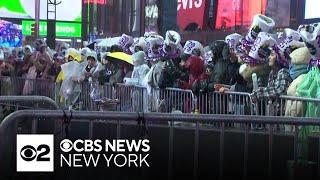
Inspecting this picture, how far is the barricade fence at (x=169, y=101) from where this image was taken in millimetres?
7918

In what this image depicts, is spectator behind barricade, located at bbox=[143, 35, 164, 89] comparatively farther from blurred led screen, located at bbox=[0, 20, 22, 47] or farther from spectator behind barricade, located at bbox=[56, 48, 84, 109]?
blurred led screen, located at bbox=[0, 20, 22, 47]

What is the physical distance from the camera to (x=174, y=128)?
5.89 m

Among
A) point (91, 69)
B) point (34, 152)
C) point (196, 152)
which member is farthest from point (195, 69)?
point (34, 152)

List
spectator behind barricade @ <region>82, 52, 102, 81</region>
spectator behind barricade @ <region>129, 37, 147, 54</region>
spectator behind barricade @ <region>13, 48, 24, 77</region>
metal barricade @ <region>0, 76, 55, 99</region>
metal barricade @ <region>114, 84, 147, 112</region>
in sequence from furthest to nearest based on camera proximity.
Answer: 1. spectator behind barricade @ <region>13, 48, 24, 77</region>
2. metal barricade @ <region>0, 76, 55, 99</region>
3. spectator behind barricade @ <region>82, 52, 102, 81</region>
4. spectator behind barricade @ <region>129, 37, 147, 54</region>
5. metal barricade @ <region>114, 84, 147, 112</region>

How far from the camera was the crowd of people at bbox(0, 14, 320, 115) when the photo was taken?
8523 millimetres

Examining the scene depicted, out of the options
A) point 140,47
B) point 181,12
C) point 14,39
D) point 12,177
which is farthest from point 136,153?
point 14,39

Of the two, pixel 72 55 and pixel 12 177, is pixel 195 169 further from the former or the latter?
pixel 72 55

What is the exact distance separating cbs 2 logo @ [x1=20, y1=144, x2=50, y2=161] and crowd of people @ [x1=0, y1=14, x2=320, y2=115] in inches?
147

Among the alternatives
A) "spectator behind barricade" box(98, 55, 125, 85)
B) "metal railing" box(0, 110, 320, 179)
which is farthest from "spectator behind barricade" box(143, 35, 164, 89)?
"metal railing" box(0, 110, 320, 179)

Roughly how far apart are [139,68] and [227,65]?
2294 millimetres

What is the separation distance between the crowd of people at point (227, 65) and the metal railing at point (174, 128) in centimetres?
251

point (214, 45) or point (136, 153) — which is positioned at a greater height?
point (214, 45)

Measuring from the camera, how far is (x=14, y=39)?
3472cm

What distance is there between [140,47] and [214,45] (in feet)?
8.19
